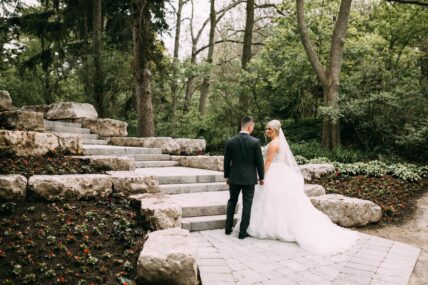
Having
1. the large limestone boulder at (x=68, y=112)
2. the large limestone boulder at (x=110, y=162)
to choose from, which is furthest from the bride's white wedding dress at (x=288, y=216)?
Result: the large limestone boulder at (x=68, y=112)

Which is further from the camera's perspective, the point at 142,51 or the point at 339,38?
the point at 339,38

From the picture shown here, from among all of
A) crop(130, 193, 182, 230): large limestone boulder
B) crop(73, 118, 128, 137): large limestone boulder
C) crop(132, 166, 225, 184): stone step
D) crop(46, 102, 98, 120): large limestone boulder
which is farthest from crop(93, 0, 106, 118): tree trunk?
crop(130, 193, 182, 230): large limestone boulder

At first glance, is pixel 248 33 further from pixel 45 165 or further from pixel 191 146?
pixel 45 165

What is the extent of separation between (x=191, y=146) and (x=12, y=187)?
5.86m

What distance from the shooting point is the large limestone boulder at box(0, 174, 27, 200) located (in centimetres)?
449

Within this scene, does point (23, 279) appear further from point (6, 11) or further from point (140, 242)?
point (6, 11)

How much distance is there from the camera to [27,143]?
19.4ft

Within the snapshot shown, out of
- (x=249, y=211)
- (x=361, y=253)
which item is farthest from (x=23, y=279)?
(x=361, y=253)

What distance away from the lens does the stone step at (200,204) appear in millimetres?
5715

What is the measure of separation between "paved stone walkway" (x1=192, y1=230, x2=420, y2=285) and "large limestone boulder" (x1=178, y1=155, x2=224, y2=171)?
3.66m

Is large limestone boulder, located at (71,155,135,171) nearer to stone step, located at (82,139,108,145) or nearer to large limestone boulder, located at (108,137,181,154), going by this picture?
large limestone boulder, located at (108,137,181,154)

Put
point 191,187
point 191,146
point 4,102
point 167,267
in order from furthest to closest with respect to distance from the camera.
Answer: point 191,146 < point 191,187 < point 4,102 < point 167,267

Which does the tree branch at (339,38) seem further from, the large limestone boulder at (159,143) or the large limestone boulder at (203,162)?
the large limestone boulder at (159,143)

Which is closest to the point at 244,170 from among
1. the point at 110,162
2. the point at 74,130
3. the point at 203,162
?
the point at 110,162
